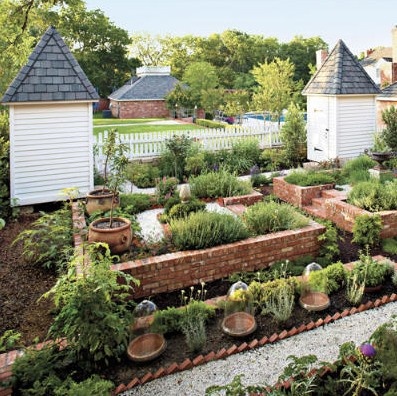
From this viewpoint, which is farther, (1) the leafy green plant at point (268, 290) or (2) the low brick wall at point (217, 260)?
(2) the low brick wall at point (217, 260)

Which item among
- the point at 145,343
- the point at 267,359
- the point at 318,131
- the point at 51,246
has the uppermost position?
the point at 318,131

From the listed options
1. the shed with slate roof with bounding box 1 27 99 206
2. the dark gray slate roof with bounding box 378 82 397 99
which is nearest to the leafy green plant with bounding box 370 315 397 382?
the shed with slate roof with bounding box 1 27 99 206

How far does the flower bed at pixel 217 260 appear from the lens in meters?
5.49

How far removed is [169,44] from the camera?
59188mm

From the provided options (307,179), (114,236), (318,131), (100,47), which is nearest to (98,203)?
(114,236)

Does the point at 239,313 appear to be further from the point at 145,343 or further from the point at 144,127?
the point at 144,127

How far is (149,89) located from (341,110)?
29.0 meters

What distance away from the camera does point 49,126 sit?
29.9 feet

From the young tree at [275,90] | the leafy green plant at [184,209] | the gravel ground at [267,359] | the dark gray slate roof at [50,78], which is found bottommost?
the gravel ground at [267,359]

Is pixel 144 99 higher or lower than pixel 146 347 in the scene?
higher

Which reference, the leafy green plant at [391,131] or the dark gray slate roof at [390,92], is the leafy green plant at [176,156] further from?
the dark gray slate roof at [390,92]

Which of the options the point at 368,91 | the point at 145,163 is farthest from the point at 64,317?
the point at 368,91

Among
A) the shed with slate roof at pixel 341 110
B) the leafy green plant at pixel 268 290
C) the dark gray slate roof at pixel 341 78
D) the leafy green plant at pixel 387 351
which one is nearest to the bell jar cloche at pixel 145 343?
the leafy green plant at pixel 268 290

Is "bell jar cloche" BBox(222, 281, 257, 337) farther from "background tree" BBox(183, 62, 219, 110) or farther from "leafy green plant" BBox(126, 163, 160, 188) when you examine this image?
"background tree" BBox(183, 62, 219, 110)
